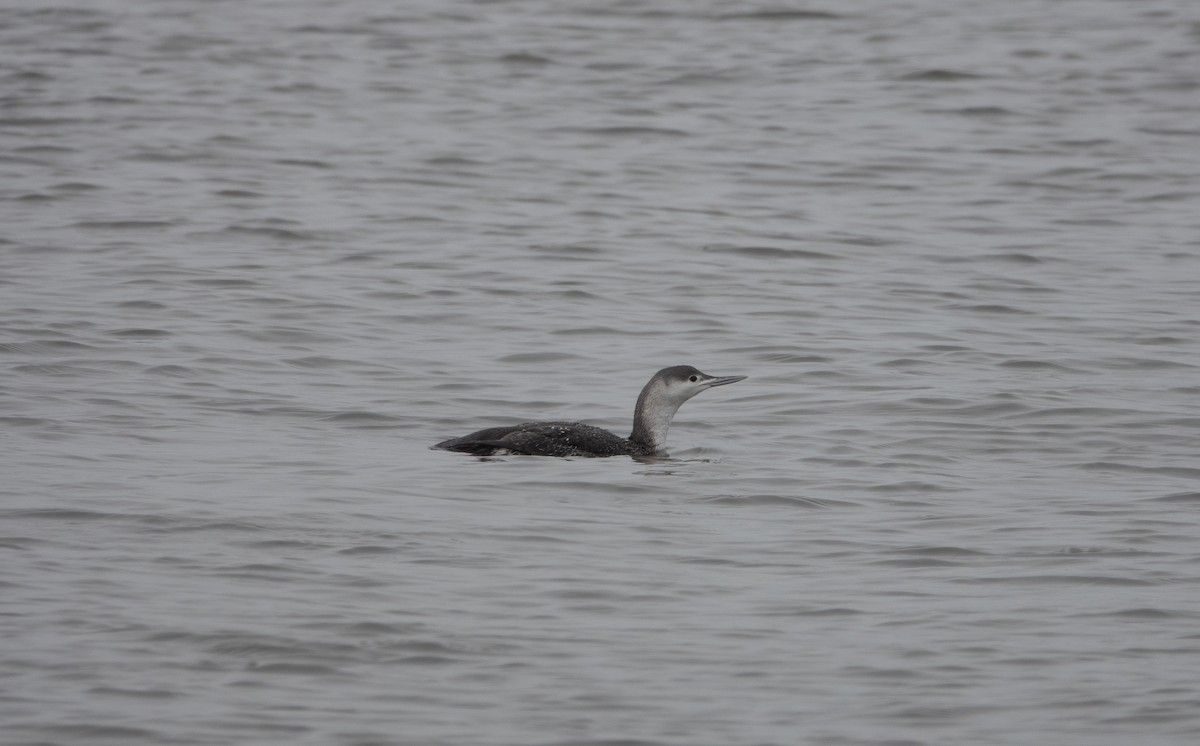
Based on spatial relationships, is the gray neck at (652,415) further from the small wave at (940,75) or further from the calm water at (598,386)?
the small wave at (940,75)

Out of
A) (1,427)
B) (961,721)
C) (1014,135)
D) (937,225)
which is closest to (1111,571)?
(961,721)

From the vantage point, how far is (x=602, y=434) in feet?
32.6

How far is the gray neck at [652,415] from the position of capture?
10.2m

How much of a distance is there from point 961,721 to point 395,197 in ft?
40.8

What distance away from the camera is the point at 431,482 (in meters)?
9.13

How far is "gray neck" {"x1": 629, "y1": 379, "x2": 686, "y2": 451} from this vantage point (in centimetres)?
1022

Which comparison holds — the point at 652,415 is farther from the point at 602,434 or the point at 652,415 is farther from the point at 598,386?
the point at 598,386

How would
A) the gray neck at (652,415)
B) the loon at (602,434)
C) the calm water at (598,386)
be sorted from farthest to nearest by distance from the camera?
the gray neck at (652,415) < the loon at (602,434) < the calm water at (598,386)

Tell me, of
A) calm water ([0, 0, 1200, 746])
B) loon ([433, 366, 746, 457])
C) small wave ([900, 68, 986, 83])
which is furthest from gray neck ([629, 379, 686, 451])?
small wave ([900, 68, 986, 83])

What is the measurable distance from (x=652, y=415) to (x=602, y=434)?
0.41 m

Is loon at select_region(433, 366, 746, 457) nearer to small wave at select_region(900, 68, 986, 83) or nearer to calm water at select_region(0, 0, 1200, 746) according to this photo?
calm water at select_region(0, 0, 1200, 746)

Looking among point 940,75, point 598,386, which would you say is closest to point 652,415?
point 598,386

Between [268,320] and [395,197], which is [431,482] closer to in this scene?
[268,320]

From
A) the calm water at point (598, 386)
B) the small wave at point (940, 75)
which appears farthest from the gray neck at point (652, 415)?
the small wave at point (940, 75)
